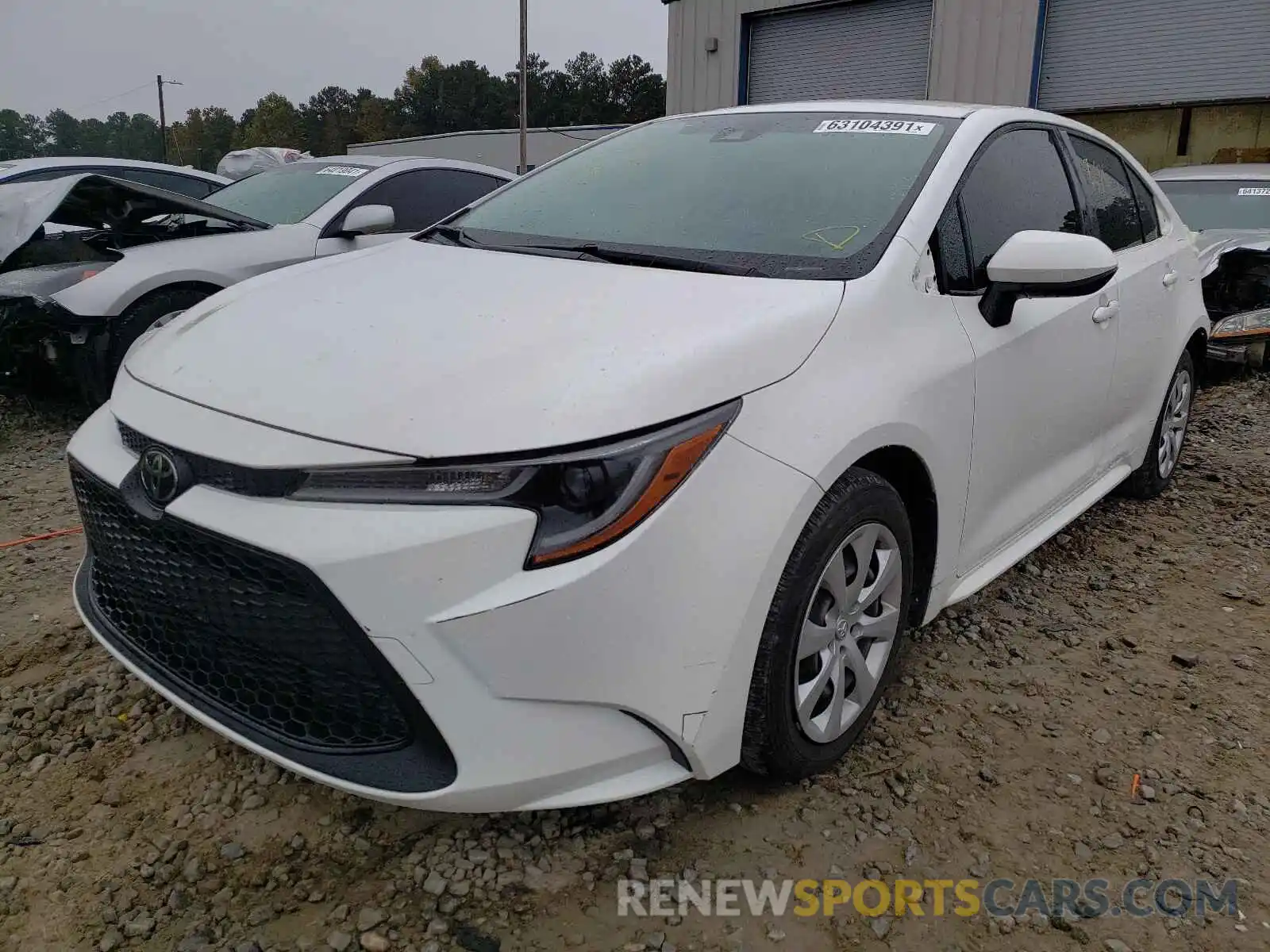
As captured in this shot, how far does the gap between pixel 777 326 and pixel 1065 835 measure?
124cm

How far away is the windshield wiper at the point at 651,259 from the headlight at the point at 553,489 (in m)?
0.68

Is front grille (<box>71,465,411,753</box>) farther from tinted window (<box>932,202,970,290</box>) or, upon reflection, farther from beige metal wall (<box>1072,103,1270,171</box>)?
beige metal wall (<box>1072,103,1270,171</box>)

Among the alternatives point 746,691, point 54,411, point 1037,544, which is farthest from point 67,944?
point 54,411

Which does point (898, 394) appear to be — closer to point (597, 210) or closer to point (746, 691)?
point (746, 691)

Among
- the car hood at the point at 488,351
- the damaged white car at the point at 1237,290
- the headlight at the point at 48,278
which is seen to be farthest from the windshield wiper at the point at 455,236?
the damaged white car at the point at 1237,290

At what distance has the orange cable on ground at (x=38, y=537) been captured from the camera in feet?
11.3

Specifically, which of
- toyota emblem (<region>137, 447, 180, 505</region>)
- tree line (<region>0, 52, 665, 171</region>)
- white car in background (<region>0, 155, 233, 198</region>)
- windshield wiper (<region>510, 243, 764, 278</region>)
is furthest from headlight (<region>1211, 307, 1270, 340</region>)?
tree line (<region>0, 52, 665, 171</region>)

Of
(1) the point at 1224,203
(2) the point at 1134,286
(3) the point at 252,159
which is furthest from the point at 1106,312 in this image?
(3) the point at 252,159

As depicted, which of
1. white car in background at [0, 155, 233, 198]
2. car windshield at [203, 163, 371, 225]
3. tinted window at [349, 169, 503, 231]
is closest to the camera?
car windshield at [203, 163, 371, 225]

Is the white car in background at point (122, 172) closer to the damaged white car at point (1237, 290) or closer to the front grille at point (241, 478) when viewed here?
the front grille at point (241, 478)

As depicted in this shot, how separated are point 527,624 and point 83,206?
14.2 ft

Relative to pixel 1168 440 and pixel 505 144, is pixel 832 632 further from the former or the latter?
pixel 505 144

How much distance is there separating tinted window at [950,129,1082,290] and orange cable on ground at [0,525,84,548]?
10.2 feet

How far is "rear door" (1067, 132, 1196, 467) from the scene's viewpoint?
126 inches
